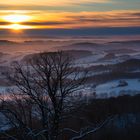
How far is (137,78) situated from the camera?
404 ft

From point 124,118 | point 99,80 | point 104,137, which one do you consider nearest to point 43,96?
point 104,137

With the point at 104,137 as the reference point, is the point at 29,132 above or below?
above

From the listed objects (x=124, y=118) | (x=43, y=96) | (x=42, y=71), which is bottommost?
(x=124, y=118)

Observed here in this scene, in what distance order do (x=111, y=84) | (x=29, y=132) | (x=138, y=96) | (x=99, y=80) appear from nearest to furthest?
(x=29, y=132), (x=138, y=96), (x=111, y=84), (x=99, y=80)

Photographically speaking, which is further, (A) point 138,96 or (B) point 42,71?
(A) point 138,96

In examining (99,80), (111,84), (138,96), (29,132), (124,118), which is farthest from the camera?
(99,80)

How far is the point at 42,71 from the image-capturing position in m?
14.4

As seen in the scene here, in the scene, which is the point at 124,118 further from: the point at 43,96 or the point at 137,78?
the point at 137,78

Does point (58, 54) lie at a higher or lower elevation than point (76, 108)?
higher

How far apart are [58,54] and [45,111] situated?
2216 mm

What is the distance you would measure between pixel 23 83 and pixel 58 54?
191 cm

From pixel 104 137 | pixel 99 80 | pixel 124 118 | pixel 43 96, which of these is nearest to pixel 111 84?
pixel 99 80

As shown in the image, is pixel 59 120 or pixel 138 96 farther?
pixel 138 96

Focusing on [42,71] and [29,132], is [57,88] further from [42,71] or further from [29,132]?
[29,132]
